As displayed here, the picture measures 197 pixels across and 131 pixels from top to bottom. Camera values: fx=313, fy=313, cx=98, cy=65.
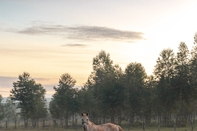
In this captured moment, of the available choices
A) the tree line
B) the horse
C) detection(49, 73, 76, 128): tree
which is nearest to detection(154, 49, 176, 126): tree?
the tree line

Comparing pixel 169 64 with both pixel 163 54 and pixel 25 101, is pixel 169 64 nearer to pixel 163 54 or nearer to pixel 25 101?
pixel 163 54

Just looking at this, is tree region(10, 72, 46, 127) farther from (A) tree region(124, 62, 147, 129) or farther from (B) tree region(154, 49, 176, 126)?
(B) tree region(154, 49, 176, 126)

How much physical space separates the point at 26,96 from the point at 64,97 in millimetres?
11330

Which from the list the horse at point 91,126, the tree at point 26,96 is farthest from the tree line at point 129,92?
the horse at point 91,126

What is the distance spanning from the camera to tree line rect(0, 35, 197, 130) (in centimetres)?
5800

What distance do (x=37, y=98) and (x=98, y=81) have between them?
65.5 ft

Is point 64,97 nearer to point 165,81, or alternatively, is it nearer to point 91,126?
point 165,81

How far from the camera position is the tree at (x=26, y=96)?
9012cm

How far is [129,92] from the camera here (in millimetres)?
→ 70875

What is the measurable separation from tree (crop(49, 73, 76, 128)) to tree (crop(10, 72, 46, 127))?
19.8 ft

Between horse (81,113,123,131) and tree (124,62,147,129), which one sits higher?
→ tree (124,62,147,129)

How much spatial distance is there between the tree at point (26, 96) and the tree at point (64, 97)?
604cm

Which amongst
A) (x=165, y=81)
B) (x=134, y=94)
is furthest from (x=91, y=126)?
(x=134, y=94)

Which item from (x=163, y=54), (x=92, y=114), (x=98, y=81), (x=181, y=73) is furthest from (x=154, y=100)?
(x=98, y=81)
